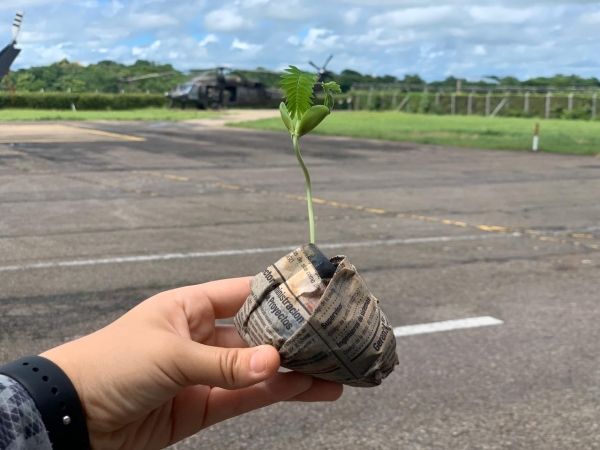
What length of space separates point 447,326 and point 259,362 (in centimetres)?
448

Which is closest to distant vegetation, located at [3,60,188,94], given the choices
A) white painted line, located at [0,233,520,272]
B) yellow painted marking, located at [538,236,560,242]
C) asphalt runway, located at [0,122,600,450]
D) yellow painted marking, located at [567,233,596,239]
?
asphalt runway, located at [0,122,600,450]

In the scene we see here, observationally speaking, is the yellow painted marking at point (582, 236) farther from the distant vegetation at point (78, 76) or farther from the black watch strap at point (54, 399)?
the black watch strap at point (54, 399)

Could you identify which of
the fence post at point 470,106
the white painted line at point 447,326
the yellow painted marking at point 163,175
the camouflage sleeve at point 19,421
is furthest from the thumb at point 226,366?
the fence post at point 470,106

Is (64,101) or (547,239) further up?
(64,101)

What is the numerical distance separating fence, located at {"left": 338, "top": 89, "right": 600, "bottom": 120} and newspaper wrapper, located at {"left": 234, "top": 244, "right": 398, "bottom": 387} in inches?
2064

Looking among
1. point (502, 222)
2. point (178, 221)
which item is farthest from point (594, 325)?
point (178, 221)

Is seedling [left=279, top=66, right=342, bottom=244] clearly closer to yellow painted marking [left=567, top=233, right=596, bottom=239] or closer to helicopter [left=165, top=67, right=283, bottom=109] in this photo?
yellow painted marking [left=567, top=233, right=596, bottom=239]

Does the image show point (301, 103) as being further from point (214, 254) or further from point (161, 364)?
point (214, 254)

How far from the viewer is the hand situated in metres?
1.50

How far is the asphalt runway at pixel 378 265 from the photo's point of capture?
407 cm

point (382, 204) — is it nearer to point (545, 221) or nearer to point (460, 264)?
point (545, 221)

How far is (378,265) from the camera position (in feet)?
24.7

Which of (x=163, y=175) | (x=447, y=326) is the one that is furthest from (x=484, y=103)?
(x=447, y=326)

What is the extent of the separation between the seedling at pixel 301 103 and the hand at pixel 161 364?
0.44 metres
